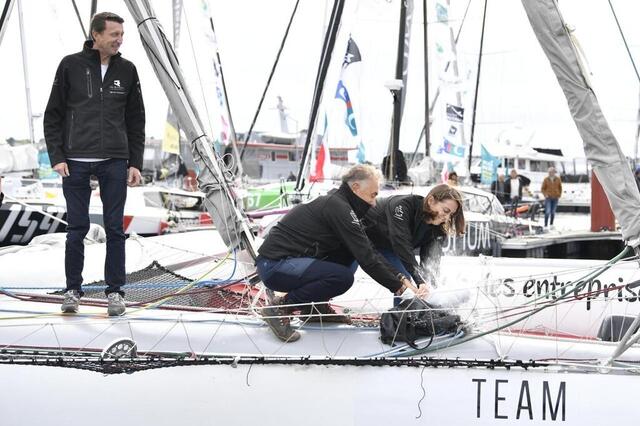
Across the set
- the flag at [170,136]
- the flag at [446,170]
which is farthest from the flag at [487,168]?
the flag at [170,136]

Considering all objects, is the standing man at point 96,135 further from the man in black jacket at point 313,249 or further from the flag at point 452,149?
the flag at point 452,149

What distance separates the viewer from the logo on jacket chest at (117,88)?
4941 millimetres

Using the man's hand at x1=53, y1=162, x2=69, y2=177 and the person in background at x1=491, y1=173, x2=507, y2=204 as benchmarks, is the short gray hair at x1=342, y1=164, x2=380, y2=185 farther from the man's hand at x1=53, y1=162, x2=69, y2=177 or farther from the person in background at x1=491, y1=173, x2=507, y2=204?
the person in background at x1=491, y1=173, x2=507, y2=204

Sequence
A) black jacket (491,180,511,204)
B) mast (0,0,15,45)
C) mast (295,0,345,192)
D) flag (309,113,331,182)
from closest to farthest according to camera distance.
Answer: mast (0,0,15,45)
mast (295,0,345,192)
flag (309,113,331,182)
black jacket (491,180,511,204)

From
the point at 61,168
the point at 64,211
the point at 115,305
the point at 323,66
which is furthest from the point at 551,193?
the point at 61,168

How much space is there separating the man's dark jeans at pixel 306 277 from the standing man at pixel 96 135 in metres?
0.85

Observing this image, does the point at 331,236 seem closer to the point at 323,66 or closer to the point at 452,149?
the point at 323,66

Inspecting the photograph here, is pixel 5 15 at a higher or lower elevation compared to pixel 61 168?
higher

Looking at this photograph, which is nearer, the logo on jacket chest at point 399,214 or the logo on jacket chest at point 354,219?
the logo on jacket chest at point 354,219

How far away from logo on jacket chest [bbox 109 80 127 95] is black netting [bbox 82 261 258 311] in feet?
4.27

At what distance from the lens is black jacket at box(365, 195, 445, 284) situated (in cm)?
485

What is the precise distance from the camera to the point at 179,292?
5785mm

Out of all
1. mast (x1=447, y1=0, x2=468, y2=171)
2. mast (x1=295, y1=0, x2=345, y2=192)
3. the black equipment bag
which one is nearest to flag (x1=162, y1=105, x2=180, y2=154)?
mast (x1=447, y1=0, x2=468, y2=171)

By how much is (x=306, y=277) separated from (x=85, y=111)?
146 cm
